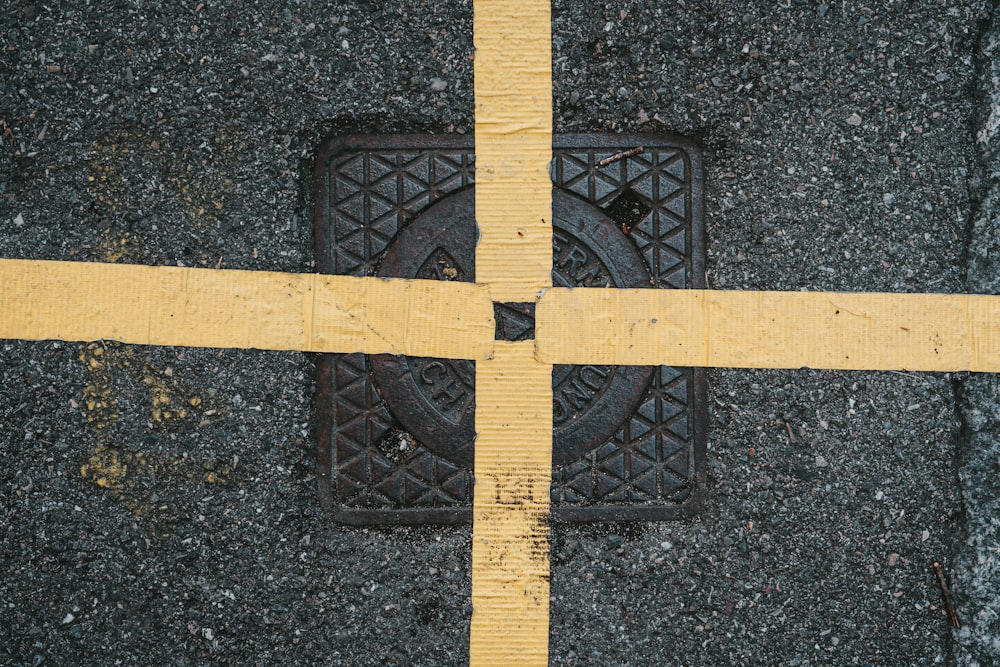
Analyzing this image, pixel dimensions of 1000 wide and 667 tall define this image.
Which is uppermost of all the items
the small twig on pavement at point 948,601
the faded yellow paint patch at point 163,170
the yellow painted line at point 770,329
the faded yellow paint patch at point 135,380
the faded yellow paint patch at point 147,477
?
the faded yellow paint patch at point 163,170

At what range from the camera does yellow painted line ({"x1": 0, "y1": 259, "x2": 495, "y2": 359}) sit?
1.89 m

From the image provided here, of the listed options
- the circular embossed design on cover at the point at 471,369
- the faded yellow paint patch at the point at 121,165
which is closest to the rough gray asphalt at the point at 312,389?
the faded yellow paint patch at the point at 121,165

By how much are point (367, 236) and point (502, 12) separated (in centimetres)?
80

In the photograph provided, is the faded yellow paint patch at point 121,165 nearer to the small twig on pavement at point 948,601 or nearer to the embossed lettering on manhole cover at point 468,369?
the embossed lettering on manhole cover at point 468,369

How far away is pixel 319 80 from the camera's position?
1921 mm

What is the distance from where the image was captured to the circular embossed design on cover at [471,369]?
76.3 inches

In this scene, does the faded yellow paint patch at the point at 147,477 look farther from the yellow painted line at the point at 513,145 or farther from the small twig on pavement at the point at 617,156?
the small twig on pavement at the point at 617,156

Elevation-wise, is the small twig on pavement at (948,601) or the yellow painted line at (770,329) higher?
the yellow painted line at (770,329)

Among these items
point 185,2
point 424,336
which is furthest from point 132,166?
point 424,336

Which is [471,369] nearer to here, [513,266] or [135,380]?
[513,266]

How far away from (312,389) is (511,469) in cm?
66

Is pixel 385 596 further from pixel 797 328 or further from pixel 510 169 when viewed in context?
pixel 797 328

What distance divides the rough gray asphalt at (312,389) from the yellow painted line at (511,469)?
72 mm

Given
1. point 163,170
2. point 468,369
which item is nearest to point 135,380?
point 163,170
